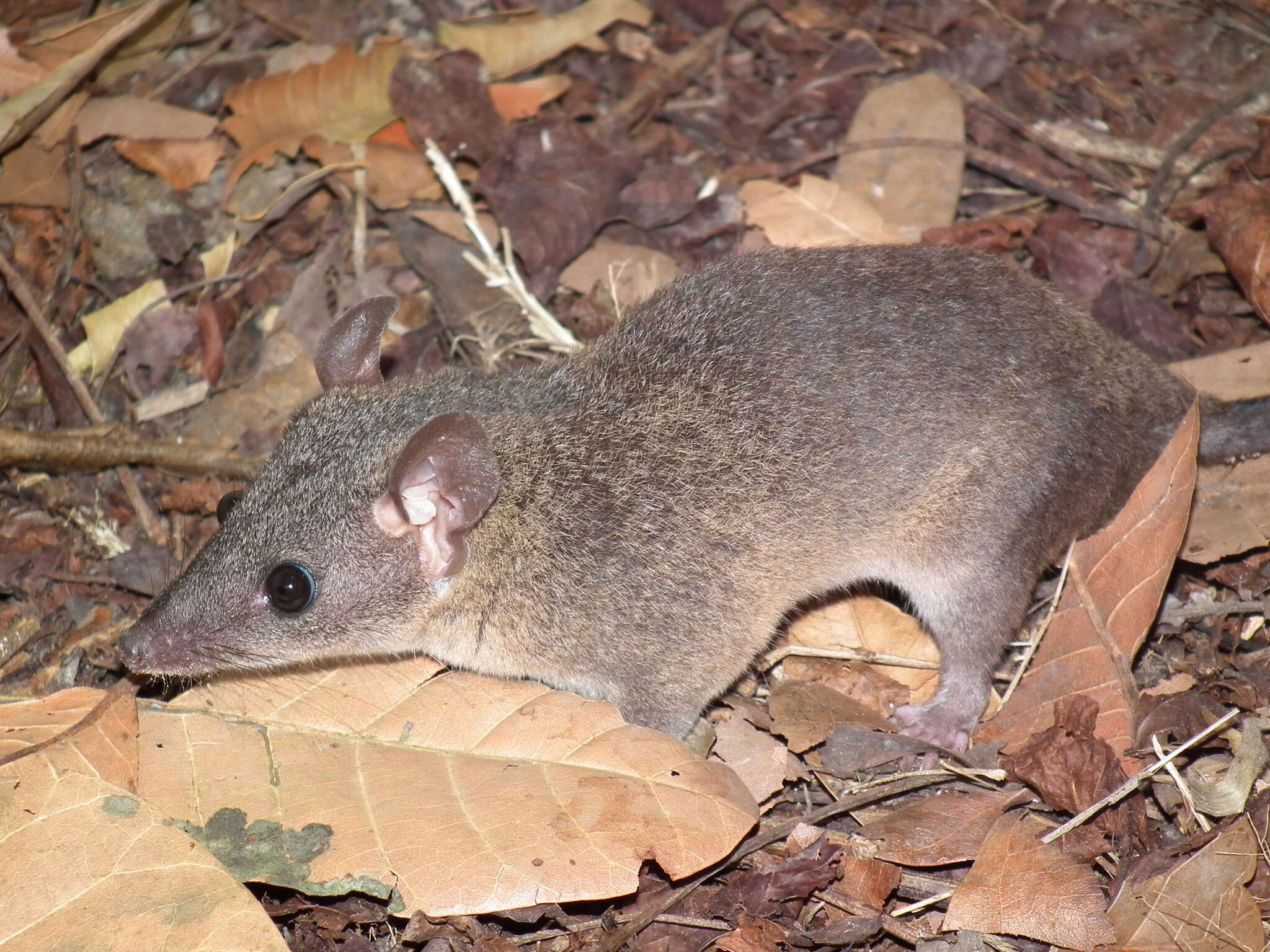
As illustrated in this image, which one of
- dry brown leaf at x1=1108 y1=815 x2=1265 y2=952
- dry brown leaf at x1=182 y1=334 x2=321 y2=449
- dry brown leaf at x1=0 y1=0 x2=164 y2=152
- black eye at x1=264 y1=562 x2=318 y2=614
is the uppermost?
dry brown leaf at x1=0 y1=0 x2=164 y2=152

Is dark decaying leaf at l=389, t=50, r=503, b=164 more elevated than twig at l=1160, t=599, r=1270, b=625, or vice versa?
dark decaying leaf at l=389, t=50, r=503, b=164

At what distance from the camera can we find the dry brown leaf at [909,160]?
764 cm

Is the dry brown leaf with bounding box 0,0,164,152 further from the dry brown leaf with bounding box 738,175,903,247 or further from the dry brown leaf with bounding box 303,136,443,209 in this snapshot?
the dry brown leaf with bounding box 738,175,903,247

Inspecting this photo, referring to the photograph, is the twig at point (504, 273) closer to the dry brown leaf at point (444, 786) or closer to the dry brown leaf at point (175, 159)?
the dry brown leaf at point (175, 159)

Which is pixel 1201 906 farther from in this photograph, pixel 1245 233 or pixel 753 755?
pixel 1245 233

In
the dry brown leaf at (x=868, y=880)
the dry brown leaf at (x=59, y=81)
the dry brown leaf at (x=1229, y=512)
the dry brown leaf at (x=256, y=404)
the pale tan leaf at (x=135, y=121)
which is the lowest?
the dry brown leaf at (x=868, y=880)

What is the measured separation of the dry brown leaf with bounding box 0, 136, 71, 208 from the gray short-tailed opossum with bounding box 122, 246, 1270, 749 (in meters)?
3.36

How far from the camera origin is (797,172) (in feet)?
26.5

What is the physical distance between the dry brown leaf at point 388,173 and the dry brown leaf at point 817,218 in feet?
7.11

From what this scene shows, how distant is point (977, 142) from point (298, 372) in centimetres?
477

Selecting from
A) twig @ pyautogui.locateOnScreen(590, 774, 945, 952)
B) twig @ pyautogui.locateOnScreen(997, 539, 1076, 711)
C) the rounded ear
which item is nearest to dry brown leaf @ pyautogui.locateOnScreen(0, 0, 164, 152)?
the rounded ear

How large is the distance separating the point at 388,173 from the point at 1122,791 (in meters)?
5.73

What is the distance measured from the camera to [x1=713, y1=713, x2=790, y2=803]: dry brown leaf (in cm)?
550

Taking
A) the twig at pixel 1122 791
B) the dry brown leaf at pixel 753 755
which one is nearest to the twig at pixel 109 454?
the dry brown leaf at pixel 753 755
